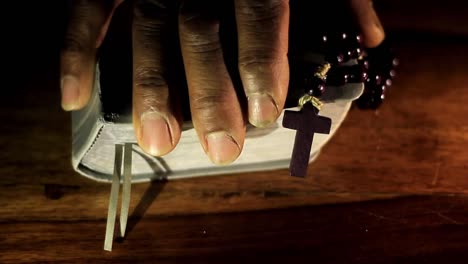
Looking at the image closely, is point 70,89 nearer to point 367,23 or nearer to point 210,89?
point 210,89

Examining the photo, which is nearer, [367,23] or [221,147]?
[221,147]

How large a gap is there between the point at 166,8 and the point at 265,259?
0.28m

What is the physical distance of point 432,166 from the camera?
0.79m

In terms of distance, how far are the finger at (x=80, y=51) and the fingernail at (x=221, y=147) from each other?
0.14 metres

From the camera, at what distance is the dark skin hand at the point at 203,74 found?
59 centimetres

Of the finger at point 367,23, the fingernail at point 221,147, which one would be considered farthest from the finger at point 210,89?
the finger at point 367,23

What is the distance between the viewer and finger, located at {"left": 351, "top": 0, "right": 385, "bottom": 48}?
76 cm

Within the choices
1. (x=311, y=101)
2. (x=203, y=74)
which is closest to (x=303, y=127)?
(x=311, y=101)

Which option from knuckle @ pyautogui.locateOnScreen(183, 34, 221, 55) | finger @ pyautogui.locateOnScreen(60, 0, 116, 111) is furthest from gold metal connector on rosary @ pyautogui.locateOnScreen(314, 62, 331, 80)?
finger @ pyautogui.locateOnScreen(60, 0, 116, 111)

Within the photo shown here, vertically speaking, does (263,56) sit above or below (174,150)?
above

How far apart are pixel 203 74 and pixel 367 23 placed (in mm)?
269

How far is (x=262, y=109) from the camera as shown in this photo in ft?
1.95

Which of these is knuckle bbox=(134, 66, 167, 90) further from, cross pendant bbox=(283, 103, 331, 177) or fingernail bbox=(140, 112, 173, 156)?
cross pendant bbox=(283, 103, 331, 177)

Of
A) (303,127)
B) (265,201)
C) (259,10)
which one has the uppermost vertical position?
(259,10)
